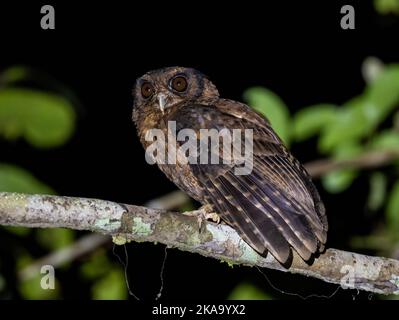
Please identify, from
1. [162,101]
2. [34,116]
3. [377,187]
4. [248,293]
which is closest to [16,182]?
[34,116]

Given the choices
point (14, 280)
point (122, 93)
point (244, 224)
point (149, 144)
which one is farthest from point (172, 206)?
point (122, 93)

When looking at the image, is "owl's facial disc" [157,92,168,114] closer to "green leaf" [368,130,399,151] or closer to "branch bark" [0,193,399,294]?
"branch bark" [0,193,399,294]

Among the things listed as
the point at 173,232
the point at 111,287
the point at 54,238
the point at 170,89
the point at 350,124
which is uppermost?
the point at 170,89

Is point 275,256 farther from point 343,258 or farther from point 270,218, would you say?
point 343,258

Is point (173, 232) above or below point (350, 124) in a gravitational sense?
below

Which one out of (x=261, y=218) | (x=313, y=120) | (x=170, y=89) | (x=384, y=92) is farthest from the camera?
(x=170, y=89)

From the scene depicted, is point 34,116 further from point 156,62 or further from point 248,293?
point 156,62

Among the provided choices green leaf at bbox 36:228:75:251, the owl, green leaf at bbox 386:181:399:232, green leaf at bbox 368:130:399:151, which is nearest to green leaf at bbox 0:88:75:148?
the owl
